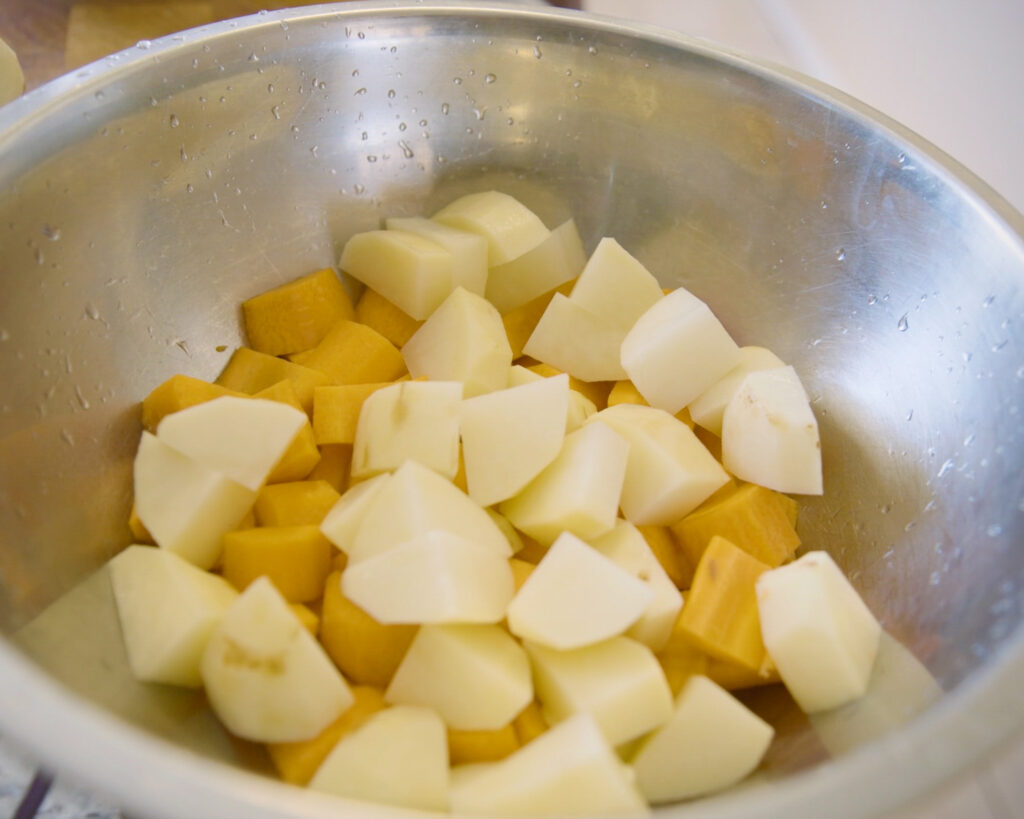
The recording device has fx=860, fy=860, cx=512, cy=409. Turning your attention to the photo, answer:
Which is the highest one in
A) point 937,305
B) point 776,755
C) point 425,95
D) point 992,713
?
point 425,95

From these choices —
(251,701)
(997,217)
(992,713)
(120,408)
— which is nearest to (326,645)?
(251,701)

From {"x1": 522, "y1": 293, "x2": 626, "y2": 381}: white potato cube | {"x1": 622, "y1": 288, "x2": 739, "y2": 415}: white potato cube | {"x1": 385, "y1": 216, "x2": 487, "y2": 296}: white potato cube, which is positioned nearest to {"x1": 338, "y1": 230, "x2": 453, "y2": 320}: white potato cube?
{"x1": 385, "y1": 216, "x2": 487, "y2": 296}: white potato cube

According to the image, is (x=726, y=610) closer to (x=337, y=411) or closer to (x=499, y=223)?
(x=337, y=411)

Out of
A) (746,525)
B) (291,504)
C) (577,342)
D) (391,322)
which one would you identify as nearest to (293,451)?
(291,504)

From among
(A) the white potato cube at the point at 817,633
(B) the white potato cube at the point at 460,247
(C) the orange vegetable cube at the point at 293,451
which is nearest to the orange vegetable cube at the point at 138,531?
(C) the orange vegetable cube at the point at 293,451

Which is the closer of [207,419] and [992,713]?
[992,713]

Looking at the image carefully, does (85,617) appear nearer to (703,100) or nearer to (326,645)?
(326,645)

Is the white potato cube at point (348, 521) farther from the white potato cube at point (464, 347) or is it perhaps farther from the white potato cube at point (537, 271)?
the white potato cube at point (537, 271)
